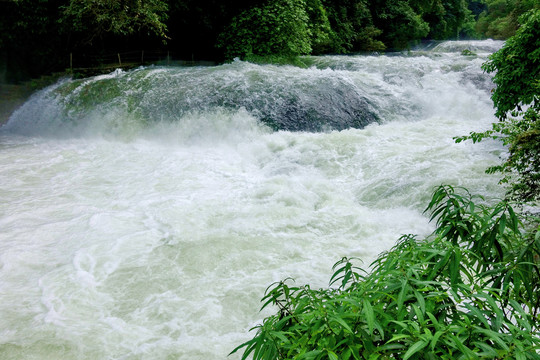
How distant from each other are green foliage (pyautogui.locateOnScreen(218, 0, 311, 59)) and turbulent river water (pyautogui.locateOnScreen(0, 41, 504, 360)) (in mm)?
1997

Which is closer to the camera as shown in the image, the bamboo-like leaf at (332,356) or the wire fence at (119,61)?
the bamboo-like leaf at (332,356)

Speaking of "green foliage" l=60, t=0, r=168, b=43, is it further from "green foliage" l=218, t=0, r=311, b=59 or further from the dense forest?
"green foliage" l=218, t=0, r=311, b=59

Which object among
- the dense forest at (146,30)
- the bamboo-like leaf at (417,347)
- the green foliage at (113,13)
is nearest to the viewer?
the bamboo-like leaf at (417,347)

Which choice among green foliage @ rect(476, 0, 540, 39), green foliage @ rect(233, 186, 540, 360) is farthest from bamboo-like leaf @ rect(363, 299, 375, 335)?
green foliage @ rect(476, 0, 540, 39)

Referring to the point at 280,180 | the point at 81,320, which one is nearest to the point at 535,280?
the point at 81,320

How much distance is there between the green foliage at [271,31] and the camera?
12906mm

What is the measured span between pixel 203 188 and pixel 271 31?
845 cm

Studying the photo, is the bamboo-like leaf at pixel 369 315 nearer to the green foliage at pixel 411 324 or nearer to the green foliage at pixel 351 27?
the green foliage at pixel 411 324

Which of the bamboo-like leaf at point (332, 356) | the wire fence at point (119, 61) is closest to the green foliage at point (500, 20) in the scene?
the wire fence at point (119, 61)

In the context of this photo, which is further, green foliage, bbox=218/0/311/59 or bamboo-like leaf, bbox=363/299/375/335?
green foliage, bbox=218/0/311/59

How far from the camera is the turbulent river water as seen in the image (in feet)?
11.4

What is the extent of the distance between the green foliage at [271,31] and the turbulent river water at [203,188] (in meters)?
2.00

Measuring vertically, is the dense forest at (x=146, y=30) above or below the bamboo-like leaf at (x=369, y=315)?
above

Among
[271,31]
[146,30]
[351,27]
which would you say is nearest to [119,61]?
[146,30]
